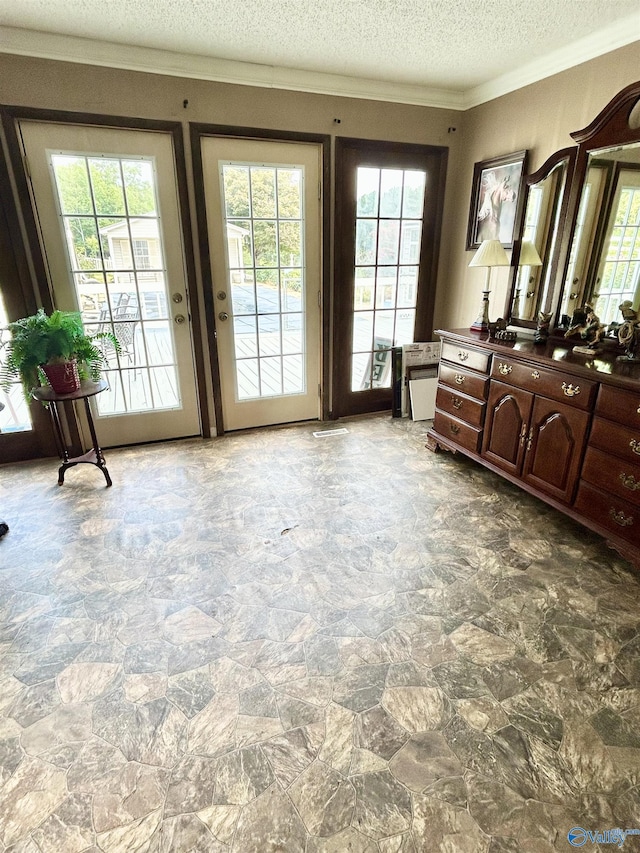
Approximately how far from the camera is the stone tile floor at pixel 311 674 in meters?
1.23

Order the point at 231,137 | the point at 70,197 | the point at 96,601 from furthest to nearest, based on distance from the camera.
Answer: the point at 231,137 < the point at 70,197 < the point at 96,601

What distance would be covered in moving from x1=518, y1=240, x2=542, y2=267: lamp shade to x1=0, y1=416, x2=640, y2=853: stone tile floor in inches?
60.1

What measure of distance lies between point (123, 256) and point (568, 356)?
283 cm

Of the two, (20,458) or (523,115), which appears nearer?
(523,115)

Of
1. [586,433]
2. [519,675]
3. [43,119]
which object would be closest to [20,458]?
[43,119]

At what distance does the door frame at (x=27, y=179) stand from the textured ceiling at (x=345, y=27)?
15.1 inches

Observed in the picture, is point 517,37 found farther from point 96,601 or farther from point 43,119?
point 96,601

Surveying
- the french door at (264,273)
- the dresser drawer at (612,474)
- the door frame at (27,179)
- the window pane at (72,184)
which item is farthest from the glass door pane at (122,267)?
the dresser drawer at (612,474)

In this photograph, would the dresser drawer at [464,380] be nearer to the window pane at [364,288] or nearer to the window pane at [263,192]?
the window pane at [364,288]

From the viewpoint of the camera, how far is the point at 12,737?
56.0 inches

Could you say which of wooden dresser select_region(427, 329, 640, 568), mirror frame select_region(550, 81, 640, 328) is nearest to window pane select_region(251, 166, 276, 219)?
wooden dresser select_region(427, 329, 640, 568)

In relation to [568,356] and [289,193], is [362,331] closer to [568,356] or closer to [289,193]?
[289,193]

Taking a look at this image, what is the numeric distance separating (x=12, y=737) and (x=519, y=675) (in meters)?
1.71

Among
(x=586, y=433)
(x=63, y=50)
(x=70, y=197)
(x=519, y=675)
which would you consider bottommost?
(x=519, y=675)
